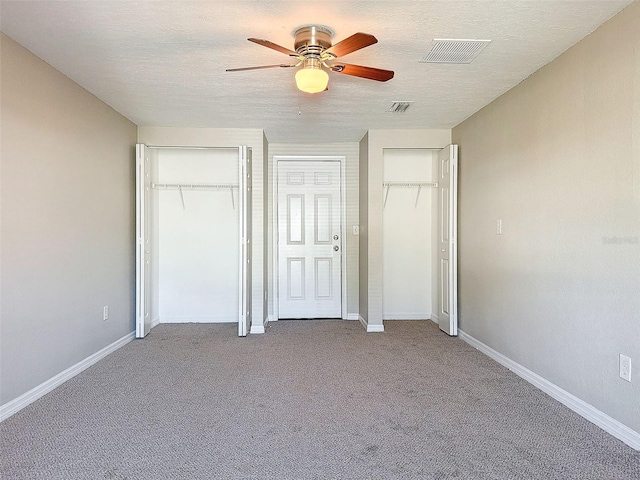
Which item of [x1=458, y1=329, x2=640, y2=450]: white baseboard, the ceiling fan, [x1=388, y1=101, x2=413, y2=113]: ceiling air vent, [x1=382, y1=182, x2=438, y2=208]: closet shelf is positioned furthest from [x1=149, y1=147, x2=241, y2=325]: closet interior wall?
[x1=458, y1=329, x2=640, y2=450]: white baseboard

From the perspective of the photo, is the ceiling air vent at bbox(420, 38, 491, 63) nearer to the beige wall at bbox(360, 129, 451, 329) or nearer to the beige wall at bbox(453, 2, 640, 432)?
the beige wall at bbox(453, 2, 640, 432)

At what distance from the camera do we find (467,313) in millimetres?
4090

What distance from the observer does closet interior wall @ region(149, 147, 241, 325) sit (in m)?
4.89

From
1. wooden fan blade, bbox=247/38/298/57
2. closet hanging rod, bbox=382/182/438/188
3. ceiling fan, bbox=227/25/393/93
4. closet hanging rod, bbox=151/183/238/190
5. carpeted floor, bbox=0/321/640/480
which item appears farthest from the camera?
closet hanging rod, bbox=382/182/438/188

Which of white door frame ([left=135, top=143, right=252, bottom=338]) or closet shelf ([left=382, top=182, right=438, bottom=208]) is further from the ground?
closet shelf ([left=382, top=182, right=438, bottom=208])

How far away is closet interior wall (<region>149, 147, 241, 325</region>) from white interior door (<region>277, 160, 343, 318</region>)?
614 millimetres

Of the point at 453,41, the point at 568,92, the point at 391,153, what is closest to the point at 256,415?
the point at 453,41

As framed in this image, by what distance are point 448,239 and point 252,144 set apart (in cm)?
244

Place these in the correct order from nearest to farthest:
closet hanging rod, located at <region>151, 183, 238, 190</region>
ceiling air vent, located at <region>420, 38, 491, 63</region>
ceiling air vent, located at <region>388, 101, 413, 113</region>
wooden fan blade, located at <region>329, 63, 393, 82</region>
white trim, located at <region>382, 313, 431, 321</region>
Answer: wooden fan blade, located at <region>329, 63, 393, 82</region>
ceiling air vent, located at <region>420, 38, 491, 63</region>
ceiling air vent, located at <region>388, 101, 413, 113</region>
closet hanging rod, located at <region>151, 183, 238, 190</region>
white trim, located at <region>382, 313, 431, 321</region>

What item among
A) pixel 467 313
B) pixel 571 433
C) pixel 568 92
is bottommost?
pixel 571 433

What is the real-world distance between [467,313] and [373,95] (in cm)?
239

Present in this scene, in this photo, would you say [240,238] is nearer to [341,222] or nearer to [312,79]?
[341,222]

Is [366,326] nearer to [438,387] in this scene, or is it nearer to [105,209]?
[438,387]

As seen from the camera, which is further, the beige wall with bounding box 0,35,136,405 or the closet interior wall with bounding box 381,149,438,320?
the closet interior wall with bounding box 381,149,438,320
